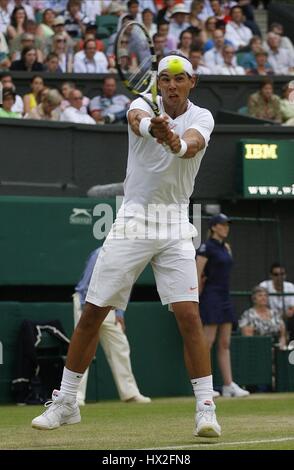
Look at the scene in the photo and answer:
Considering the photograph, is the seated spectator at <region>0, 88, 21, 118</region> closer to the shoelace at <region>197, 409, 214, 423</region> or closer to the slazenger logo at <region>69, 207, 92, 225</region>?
the slazenger logo at <region>69, 207, 92, 225</region>

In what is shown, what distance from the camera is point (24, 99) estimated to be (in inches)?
629

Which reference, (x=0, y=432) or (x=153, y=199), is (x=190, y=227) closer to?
(x=153, y=199)

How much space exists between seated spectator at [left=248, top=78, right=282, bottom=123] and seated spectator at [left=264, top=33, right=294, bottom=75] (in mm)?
2587

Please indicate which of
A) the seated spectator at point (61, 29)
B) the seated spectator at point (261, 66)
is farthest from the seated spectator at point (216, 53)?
the seated spectator at point (61, 29)

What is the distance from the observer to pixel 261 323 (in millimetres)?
14922

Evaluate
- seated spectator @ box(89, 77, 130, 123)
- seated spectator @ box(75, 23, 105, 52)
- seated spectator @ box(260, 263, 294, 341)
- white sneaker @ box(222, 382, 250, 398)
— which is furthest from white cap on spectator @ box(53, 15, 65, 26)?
white sneaker @ box(222, 382, 250, 398)

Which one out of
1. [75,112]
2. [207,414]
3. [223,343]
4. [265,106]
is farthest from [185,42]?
[207,414]

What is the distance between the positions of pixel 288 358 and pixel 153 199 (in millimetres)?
7303

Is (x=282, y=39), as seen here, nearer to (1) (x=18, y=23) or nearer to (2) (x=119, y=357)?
(1) (x=18, y=23)

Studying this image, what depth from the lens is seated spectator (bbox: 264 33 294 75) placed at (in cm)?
1997

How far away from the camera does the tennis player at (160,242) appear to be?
7441 mm

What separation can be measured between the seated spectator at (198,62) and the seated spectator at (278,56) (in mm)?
A: 1753

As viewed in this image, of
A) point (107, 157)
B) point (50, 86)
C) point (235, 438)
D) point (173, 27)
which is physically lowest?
point (235, 438)

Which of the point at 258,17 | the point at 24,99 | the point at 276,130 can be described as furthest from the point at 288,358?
the point at 258,17
